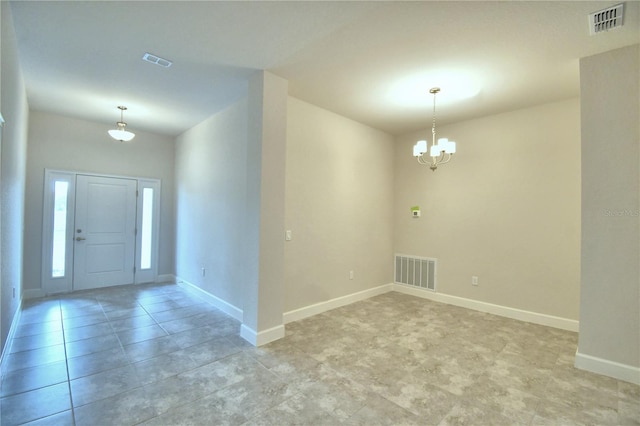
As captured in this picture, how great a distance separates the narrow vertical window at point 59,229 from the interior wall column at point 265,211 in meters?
3.91

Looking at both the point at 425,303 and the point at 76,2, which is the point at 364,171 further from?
the point at 76,2

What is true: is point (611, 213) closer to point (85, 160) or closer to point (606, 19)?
point (606, 19)

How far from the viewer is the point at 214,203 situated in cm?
457

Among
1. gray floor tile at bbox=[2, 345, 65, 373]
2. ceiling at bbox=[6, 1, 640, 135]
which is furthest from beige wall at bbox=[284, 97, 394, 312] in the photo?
gray floor tile at bbox=[2, 345, 65, 373]

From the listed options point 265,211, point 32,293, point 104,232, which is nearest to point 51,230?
point 104,232

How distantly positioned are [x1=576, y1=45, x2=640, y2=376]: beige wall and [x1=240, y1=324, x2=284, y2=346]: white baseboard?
297cm

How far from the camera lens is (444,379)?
2.48m

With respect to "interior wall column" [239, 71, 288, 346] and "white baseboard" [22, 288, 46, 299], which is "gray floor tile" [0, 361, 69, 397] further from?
"white baseboard" [22, 288, 46, 299]

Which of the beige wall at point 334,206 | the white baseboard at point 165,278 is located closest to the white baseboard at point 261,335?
the beige wall at point 334,206

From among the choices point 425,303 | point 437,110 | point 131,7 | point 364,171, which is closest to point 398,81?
point 437,110

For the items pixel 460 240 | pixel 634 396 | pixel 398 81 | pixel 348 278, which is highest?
pixel 398 81

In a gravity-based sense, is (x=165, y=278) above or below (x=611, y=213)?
below

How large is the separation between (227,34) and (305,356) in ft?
10.1

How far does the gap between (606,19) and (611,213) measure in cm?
160
